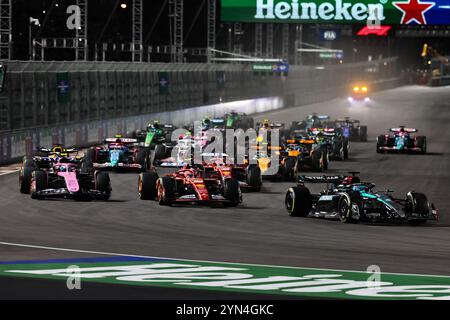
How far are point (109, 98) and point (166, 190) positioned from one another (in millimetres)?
30757

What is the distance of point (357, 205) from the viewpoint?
974 inches

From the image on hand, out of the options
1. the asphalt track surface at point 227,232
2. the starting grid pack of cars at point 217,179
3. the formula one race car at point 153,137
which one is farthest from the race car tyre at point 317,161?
the formula one race car at point 153,137

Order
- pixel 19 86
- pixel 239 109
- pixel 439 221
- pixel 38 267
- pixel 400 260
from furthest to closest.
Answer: pixel 239 109
pixel 19 86
pixel 439 221
pixel 400 260
pixel 38 267

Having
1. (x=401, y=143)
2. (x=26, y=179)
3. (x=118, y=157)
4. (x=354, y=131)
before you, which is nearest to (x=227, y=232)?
(x=26, y=179)

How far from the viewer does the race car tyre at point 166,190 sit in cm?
2761

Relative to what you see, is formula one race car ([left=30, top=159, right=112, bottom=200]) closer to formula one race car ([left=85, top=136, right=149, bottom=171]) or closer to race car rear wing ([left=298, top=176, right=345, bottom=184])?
race car rear wing ([left=298, top=176, right=345, bottom=184])

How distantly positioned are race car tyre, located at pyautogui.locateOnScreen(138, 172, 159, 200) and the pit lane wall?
12.8 metres

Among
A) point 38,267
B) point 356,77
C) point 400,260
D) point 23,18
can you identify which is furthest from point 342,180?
point 356,77

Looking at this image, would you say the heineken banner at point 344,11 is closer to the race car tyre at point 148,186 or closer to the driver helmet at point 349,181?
the race car tyre at point 148,186

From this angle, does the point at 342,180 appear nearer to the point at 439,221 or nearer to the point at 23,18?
the point at 439,221

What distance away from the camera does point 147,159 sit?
126 feet

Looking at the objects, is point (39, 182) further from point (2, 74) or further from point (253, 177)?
point (2, 74)

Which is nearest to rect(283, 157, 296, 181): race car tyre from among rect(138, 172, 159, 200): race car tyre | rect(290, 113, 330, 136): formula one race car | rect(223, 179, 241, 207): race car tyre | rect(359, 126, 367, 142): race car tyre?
rect(138, 172, 159, 200): race car tyre

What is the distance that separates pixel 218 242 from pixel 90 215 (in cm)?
559
